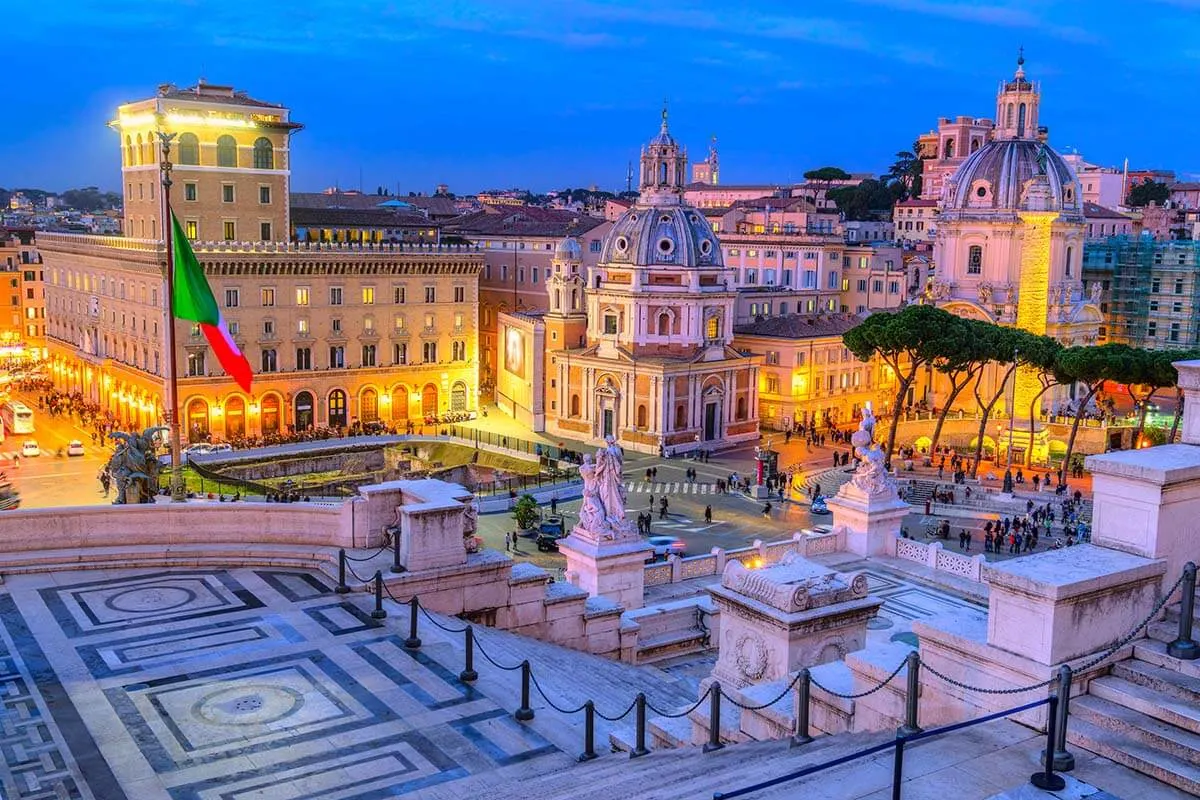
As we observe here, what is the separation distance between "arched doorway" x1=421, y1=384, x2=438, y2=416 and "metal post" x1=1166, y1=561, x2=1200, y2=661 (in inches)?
→ 2428

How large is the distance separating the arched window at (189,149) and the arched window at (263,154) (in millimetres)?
3515

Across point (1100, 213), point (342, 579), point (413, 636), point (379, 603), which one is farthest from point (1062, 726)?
point (1100, 213)

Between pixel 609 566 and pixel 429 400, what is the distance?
5056 cm

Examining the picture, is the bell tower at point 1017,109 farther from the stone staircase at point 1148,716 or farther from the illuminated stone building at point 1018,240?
the stone staircase at point 1148,716

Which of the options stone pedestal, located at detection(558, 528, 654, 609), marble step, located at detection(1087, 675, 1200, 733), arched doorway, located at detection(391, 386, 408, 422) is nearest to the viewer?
marble step, located at detection(1087, 675, 1200, 733)

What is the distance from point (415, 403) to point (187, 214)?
1641cm

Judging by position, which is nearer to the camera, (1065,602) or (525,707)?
(1065,602)

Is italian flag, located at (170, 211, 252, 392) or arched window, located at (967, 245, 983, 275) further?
arched window, located at (967, 245, 983, 275)

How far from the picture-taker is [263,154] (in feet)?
218

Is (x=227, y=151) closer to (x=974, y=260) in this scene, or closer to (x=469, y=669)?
(x=974, y=260)

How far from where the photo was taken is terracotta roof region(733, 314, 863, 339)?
2729 inches

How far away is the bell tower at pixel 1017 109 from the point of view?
75312 mm

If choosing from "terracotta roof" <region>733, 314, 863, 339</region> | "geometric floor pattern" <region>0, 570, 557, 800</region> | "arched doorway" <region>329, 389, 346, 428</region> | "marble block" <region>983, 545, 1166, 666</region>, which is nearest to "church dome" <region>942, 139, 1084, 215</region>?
"terracotta roof" <region>733, 314, 863, 339</region>

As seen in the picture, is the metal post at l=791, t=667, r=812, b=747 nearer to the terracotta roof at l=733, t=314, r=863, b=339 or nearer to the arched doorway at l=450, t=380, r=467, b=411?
the terracotta roof at l=733, t=314, r=863, b=339
